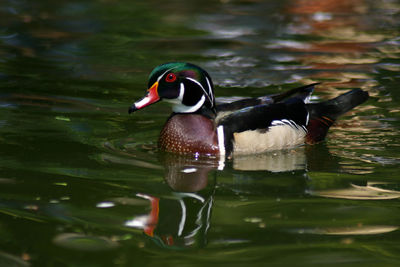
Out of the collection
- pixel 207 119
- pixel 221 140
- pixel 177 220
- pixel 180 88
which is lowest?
pixel 177 220

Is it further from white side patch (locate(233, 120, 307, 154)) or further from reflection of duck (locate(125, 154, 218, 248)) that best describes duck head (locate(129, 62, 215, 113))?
reflection of duck (locate(125, 154, 218, 248))

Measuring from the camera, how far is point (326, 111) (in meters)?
8.36

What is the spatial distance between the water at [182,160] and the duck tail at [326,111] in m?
0.13

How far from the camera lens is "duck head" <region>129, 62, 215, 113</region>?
714cm

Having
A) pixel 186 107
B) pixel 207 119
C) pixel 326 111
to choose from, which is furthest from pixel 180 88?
pixel 326 111

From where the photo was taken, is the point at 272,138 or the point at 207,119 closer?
the point at 207,119

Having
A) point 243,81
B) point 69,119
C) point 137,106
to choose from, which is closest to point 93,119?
point 69,119

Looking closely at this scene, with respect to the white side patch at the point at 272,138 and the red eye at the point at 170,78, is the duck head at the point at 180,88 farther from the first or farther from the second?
the white side patch at the point at 272,138

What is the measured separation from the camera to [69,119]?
848cm

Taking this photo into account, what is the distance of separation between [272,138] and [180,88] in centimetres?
103

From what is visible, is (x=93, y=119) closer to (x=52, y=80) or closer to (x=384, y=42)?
(x=52, y=80)

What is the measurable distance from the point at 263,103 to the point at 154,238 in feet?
9.10

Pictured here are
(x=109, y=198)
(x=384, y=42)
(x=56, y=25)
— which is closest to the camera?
(x=109, y=198)

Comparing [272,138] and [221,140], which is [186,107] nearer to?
[221,140]
